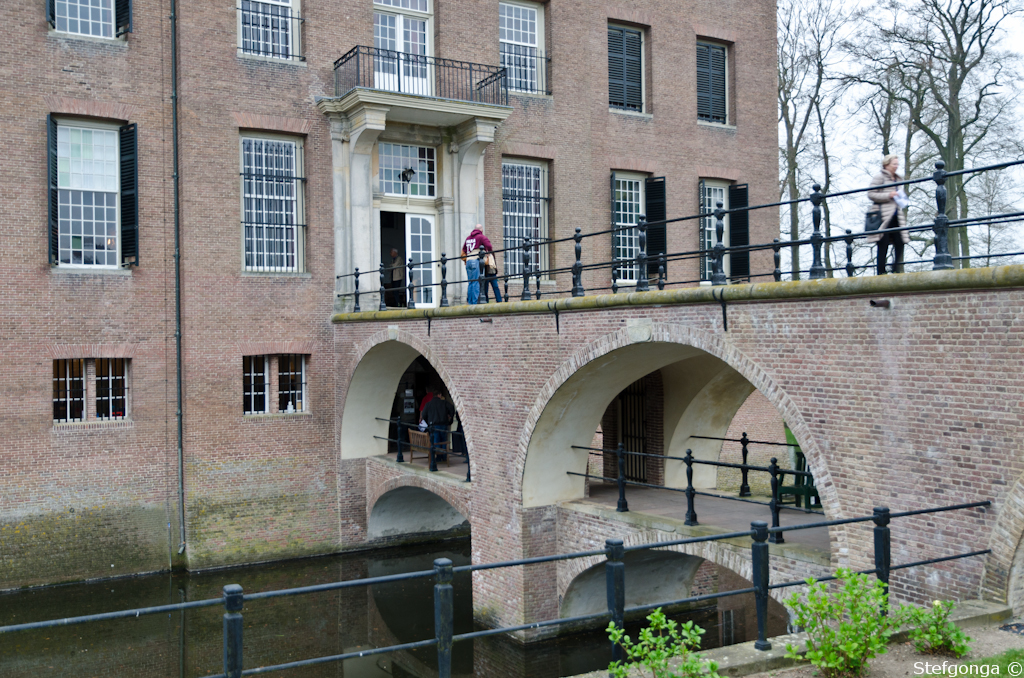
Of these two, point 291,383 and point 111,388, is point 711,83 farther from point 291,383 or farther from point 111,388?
point 111,388

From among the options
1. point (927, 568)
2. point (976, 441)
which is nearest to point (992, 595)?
point (927, 568)

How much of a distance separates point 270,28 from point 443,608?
1526cm

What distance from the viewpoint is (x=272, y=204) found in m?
18.3

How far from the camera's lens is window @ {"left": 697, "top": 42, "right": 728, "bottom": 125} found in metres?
22.8

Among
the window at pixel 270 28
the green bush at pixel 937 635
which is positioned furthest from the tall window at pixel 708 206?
the green bush at pixel 937 635

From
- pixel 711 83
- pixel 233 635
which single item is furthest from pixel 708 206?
pixel 233 635

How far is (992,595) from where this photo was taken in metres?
7.43

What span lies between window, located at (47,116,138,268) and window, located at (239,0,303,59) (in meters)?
2.97

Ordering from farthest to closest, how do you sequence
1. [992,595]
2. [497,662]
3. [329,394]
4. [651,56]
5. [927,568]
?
[651,56] → [329,394] → [497,662] → [927,568] → [992,595]

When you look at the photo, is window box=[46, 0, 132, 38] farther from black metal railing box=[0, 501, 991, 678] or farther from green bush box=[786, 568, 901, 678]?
green bush box=[786, 568, 901, 678]

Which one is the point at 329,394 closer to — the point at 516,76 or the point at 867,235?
the point at 516,76

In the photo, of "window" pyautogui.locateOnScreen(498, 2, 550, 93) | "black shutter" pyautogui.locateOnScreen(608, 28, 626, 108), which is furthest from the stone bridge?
"black shutter" pyautogui.locateOnScreen(608, 28, 626, 108)

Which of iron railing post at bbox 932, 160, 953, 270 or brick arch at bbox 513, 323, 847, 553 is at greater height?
iron railing post at bbox 932, 160, 953, 270

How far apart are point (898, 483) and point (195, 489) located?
42.7 ft
